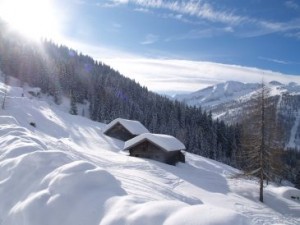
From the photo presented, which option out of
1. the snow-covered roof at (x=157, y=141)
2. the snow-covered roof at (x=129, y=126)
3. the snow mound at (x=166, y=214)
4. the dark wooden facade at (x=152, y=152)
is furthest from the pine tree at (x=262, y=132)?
the snow mound at (x=166, y=214)

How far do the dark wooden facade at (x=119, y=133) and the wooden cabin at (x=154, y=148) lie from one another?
12174 mm

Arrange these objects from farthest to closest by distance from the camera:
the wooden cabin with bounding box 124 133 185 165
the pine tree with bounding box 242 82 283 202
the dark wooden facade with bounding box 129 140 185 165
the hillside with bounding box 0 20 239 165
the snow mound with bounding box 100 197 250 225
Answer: the hillside with bounding box 0 20 239 165 < the dark wooden facade with bounding box 129 140 185 165 < the wooden cabin with bounding box 124 133 185 165 < the pine tree with bounding box 242 82 283 202 < the snow mound with bounding box 100 197 250 225

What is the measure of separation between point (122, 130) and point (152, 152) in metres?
15.2

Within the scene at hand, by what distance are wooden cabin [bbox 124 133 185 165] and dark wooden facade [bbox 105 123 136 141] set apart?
1217cm

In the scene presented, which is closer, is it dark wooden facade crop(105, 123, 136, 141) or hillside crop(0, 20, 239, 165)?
dark wooden facade crop(105, 123, 136, 141)

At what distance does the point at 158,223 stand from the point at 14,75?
4480 inches

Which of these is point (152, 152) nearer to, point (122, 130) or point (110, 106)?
point (122, 130)

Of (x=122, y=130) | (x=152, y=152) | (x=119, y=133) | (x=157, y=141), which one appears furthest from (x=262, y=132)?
(x=119, y=133)

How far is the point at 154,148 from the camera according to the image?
43.9 metres

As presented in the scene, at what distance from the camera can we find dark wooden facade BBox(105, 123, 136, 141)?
57.6m

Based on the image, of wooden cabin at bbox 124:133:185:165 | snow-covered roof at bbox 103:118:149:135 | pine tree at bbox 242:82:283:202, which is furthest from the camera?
snow-covered roof at bbox 103:118:149:135

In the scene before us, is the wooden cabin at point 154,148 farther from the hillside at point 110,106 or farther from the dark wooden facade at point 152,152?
the hillside at point 110,106

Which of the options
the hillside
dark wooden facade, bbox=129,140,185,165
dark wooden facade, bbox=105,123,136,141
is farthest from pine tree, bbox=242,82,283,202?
the hillside

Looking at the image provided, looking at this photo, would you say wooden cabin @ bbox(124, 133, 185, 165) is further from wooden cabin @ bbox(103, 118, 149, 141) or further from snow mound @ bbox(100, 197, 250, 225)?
snow mound @ bbox(100, 197, 250, 225)
